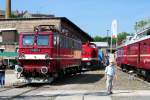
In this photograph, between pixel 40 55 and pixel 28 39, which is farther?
pixel 28 39

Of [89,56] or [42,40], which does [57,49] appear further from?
[89,56]

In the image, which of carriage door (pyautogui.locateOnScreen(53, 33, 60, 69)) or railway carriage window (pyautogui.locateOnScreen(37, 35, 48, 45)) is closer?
railway carriage window (pyautogui.locateOnScreen(37, 35, 48, 45))

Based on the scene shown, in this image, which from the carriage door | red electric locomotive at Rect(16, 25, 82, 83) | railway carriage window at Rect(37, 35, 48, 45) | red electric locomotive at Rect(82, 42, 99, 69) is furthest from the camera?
red electric locomotive at Rect(82, 42, 99, 69)

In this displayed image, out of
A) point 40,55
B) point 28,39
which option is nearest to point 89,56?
point 28,39

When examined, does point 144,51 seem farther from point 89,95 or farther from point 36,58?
point 89,95

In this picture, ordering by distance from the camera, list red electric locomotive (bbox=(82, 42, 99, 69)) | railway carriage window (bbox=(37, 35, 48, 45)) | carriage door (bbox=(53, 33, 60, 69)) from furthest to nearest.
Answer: red electric locomotive (bbox=(82, 42, 99, 69)) < carriage door (bbox=(53, 33, 60, 69)) < railway carriage window (bbox=(37, 35, 48, 45))

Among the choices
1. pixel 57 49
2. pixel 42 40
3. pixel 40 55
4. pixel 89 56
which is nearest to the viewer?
pixel 40 55

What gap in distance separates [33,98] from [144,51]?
12923 mm

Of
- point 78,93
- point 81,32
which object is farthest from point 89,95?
point 81,32

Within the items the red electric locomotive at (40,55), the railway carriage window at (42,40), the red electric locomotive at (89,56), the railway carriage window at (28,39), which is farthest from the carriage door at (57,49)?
the red electric locomotive at (89,56)

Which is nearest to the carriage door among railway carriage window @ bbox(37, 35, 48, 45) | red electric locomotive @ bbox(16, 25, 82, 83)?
red electric locomotive @ bbox(16, 25, 82, 83)

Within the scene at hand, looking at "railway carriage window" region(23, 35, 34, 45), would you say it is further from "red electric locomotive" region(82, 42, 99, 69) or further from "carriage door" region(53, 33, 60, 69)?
"red electric locomotive" region(82, 42, 99, 69)

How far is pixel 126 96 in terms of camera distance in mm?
19234

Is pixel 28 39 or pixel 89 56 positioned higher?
pixel 28 39
